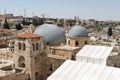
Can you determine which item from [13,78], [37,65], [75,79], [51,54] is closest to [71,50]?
[51,54]

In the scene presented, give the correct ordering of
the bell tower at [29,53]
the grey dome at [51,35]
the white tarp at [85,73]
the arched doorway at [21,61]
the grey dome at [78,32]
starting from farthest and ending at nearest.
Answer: the grey dome at [78,32] → the grey dome at [51,35] → the arched doorway at [21,61] → the bell tower at [29,53] → the white tarp at [85,73]

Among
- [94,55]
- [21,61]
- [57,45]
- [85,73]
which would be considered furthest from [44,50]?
[85,73]

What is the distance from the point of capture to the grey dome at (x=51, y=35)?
2647cm

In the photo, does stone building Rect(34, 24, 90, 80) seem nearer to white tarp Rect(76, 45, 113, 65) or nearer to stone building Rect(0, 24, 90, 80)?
stone building Rect(0, 24, 90, 80)

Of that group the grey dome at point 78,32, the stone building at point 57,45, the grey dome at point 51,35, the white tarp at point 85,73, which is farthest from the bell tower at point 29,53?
the white tarp at point 85,73

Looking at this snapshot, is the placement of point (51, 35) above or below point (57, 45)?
above

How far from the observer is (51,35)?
26.5 meters

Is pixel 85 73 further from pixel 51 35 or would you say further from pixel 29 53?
pixel 51 35

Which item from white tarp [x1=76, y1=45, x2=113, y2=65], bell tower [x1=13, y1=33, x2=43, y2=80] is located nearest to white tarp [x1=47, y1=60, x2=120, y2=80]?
white tarp [x1=76, y1=45, x2=113, y2=65]

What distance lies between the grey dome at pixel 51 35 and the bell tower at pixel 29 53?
2516 mm

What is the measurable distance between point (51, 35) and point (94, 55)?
7.13m

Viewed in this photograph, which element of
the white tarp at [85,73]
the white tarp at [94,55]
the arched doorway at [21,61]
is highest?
the white tarp at [94,55]

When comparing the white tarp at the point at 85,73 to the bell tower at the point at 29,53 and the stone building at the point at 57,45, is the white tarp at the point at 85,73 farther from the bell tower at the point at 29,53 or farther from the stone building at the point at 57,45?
the stone building at the point at 57,45

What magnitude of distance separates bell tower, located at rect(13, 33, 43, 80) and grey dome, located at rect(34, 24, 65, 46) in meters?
2.52
